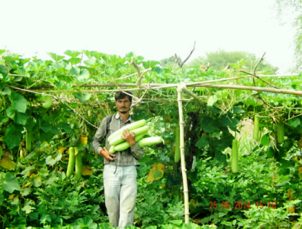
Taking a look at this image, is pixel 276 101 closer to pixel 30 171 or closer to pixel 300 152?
pixel 300 152

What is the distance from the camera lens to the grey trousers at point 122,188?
612 centimetres

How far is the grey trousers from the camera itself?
612 centimetres

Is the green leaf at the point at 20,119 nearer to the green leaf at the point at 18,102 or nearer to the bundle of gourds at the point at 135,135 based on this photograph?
the green leaf at the point at 18,102

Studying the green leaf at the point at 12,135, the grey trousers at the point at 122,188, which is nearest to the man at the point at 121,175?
the grey trousers at the point at 122,188

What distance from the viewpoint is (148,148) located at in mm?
8391

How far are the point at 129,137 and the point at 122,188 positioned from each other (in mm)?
626

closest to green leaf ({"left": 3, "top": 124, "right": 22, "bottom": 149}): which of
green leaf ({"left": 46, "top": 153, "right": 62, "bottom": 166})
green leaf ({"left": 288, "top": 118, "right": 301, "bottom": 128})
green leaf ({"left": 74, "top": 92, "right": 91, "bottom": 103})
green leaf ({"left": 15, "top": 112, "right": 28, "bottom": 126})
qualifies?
green leaf ({"left": 15, "top": 112, "right": 28, "bottom": 126})

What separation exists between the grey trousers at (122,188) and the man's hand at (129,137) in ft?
1.26

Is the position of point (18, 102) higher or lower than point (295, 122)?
higher

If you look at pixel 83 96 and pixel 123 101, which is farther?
pixel 123 101

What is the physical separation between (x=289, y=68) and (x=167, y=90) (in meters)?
22.9

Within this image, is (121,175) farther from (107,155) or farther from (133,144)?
(133,144)

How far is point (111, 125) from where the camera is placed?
6.25 meters

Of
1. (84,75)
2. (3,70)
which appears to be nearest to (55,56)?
(84,75)
